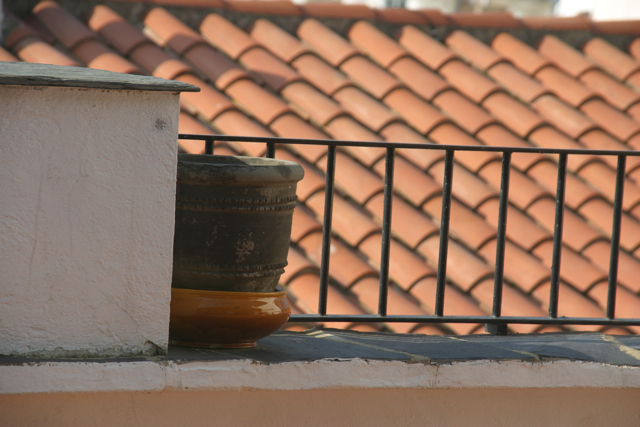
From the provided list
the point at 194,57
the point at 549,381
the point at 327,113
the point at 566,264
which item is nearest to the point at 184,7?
the point at 194,57

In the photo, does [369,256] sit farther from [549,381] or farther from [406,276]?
[549,381]

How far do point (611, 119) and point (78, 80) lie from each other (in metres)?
4.14

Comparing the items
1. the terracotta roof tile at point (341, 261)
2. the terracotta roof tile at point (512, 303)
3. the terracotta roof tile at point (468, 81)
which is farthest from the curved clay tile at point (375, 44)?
the terracotta roof tile at point (512, 303)

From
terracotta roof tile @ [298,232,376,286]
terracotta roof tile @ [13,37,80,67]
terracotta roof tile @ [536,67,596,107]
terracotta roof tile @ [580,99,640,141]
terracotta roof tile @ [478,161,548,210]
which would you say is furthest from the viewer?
terracotta roof tile @ [536,67,596,107]

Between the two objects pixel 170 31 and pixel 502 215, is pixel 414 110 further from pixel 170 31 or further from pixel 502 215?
pixel 502 215

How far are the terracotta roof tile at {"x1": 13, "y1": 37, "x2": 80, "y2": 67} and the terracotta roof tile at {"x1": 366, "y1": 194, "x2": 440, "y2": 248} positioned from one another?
207cm

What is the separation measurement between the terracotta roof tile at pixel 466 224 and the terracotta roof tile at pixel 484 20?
2.07 metres

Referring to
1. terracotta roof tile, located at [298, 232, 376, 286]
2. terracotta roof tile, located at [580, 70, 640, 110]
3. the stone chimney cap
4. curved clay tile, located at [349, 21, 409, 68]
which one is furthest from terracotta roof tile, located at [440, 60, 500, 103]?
the stone chimney cap

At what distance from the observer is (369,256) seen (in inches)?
142

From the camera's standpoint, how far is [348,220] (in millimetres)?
3707

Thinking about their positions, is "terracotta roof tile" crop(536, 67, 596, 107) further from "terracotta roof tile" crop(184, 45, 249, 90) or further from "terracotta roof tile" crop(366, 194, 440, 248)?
"terracotta roof tile" crop(184, 45, 249, 90)

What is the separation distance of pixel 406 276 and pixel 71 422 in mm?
2016

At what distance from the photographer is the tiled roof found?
11.8 ft

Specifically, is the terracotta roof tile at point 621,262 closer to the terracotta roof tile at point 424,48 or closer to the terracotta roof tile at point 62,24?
the terracotta roof tile at point 424,48
